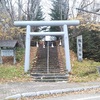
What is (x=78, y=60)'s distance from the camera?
21.5 metres

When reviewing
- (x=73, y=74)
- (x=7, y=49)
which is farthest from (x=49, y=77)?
(x=7, y=49)

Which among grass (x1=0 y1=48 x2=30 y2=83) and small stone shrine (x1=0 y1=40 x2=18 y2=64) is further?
small stone shrine (x1=0 y1=40 x2=18 y2=64)

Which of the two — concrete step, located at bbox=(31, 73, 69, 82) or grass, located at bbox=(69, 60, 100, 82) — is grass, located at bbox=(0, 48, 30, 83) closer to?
concrete step, located at bbox=(31, 73, 69, 82)

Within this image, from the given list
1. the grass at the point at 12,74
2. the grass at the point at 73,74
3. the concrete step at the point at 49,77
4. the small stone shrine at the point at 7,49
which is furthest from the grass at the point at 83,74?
the small stone shrine at the point at 7,49

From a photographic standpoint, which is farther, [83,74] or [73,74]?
[73,74]

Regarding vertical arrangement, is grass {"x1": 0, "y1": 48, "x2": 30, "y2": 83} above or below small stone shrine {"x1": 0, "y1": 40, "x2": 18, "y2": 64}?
below

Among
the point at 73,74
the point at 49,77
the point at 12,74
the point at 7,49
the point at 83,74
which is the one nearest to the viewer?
the point at 49,77

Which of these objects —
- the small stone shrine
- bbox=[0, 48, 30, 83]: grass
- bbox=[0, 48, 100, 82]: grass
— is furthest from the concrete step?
the small stone shrine

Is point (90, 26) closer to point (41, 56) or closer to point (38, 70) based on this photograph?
point (41, 56)

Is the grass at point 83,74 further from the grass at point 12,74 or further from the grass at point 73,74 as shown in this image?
the grass at point 12,74

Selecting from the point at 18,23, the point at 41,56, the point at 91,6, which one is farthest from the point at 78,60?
the point at 91,6

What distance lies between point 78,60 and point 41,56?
333cm

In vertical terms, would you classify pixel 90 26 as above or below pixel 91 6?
below

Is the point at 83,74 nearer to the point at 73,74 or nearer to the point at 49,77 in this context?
the point at 73,74
